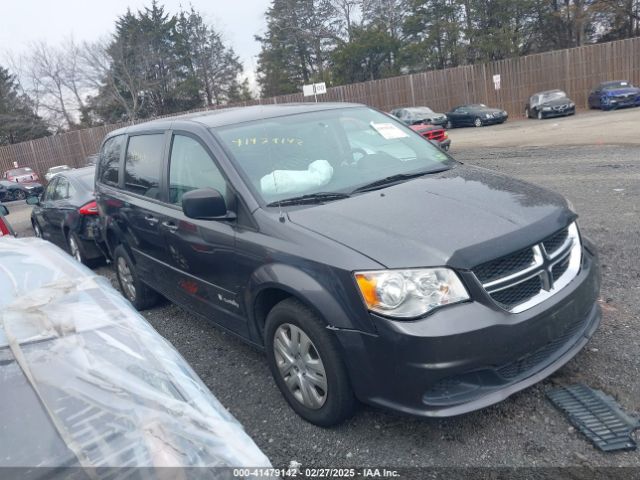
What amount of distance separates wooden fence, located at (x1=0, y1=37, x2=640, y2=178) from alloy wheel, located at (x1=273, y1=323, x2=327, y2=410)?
103 feet

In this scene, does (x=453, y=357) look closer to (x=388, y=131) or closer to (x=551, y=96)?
(x=388, y=131)

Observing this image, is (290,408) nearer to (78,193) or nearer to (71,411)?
(71,411)

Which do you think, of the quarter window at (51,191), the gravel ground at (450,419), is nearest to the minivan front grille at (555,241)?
the gravel ground at (450,419)

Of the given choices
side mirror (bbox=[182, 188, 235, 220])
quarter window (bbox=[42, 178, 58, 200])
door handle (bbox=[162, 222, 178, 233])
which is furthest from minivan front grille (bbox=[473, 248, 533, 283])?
quarter window (bbox=[42, 178, 58, 200])

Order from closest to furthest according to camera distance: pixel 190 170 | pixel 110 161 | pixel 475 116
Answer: pixel 190 170 < pixel 110 161 < pixel 475 116

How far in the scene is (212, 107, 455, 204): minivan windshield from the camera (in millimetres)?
3467

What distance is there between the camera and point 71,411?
1.79 m

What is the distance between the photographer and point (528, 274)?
276 cm

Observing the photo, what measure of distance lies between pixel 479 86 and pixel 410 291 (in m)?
32.9

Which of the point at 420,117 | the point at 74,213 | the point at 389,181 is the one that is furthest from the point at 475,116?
the point at 389,181

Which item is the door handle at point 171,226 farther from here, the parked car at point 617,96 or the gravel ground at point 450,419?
the parked car at point 617,96

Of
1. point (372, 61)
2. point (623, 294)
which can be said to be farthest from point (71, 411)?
point (372, 61)

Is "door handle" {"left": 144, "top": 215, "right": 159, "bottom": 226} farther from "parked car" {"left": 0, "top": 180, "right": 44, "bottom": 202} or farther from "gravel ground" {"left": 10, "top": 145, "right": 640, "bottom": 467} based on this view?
"parked car" {"left": 0, "top": 180, "right": 44, "bottom": 202}

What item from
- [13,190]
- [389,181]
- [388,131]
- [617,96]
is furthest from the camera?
[617,96]
